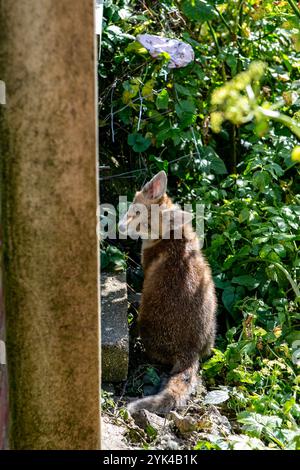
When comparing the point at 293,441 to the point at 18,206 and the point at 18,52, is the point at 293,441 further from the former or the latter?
the point at 18,52

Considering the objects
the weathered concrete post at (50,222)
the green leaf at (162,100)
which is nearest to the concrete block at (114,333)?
the weathered concrete post at (50,222)

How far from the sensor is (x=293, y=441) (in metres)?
2.83

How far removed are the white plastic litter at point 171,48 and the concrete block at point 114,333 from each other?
161 centimetres

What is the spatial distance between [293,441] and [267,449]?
0.51ft

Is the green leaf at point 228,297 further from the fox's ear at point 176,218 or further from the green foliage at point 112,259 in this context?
the green foliage at point 112,259

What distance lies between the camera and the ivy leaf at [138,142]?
192 inches

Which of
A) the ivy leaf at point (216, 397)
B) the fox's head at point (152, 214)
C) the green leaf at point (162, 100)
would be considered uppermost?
the green leaf at point (162, 100)

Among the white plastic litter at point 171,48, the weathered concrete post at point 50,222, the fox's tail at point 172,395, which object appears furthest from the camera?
the white plastic litter at point 171,48

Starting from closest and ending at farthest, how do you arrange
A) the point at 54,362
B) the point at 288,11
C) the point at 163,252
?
the point at 54,362 < the point at 163,252 < the point at 288,11

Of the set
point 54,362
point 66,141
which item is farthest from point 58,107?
point 54,362

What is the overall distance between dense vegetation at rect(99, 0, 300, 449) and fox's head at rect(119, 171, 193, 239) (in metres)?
0.24

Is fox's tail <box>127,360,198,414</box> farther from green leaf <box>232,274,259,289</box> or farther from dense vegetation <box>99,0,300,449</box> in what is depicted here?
green leaf <box>232,274,259,289</box>

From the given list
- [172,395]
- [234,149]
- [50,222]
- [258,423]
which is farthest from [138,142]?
[50,222]

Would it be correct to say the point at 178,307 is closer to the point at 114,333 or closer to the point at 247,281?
the point at 114,333
